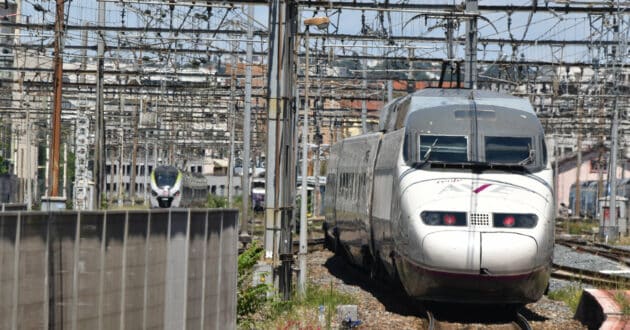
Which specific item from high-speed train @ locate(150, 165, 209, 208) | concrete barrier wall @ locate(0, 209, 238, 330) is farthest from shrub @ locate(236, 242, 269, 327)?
high-speed train @ locate(150, 165, 209, 208)

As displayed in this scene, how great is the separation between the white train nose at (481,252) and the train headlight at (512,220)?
157 mm

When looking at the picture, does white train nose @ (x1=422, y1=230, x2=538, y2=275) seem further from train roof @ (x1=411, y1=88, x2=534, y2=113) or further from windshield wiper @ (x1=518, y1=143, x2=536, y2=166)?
train roof @ (x1=411, y1=88, x2=534, y2=113)

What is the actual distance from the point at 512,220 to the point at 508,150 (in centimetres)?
144

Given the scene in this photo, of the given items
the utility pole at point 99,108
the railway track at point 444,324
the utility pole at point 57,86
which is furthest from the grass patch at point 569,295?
the utility pole at point 99,108

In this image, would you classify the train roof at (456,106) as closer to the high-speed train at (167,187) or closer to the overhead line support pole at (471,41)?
the overhead line support pole at (471,41)

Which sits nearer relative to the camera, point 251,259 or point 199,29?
point 251,259

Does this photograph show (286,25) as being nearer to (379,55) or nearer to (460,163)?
(460,163)

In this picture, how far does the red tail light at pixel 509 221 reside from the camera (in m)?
15.8

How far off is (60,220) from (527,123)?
9.80m

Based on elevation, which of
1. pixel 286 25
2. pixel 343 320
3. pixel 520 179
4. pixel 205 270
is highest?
pixel 286 25

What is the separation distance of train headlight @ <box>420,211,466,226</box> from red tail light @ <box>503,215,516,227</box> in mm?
558

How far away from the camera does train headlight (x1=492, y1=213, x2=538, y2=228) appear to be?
1580cm

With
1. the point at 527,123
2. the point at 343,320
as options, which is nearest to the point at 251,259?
the point at 343,320

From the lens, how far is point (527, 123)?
17344 mm
